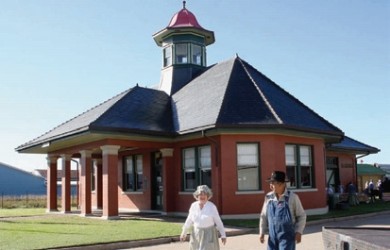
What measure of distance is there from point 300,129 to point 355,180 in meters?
12.8

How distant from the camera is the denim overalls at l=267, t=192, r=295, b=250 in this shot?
632cm

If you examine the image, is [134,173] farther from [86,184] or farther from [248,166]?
[248,166]

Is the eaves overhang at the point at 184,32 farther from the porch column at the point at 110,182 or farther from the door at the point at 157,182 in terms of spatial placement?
the porch column at the point at 110,182

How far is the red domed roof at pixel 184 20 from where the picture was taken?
24930mm

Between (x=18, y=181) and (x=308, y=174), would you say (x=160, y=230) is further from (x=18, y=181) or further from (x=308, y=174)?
(x=18, y=181)

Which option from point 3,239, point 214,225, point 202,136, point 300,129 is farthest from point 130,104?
point 214,225

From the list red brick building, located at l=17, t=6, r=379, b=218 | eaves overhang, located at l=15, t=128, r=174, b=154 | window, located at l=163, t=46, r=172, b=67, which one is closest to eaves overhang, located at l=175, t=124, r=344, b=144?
red brick building, located at l=17, t=6, r=379, b=218

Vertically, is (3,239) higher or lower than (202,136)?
lower

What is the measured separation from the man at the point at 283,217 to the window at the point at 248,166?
11034 millimetres

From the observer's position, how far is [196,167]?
61.7 ft

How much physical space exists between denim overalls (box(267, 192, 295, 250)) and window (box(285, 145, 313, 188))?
12.3 metres

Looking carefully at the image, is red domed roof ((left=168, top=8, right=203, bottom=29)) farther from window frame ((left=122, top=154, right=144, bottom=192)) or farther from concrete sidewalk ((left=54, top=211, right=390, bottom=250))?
concrete sidewalk ((left=54, top=211, right=390, bottom=250))

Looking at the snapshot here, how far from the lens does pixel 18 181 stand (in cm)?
5528

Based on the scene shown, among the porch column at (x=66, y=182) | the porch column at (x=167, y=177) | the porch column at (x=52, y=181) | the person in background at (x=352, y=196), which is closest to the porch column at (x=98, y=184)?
the porch column at (x=52, y=181)
